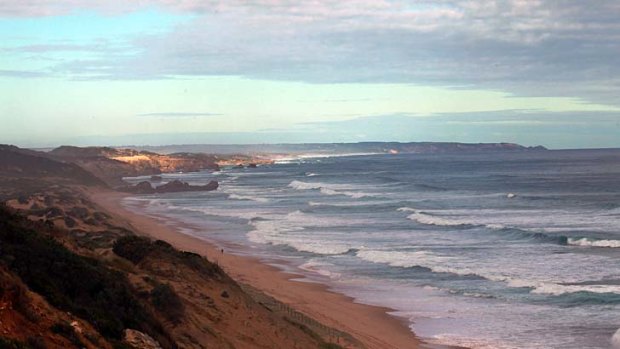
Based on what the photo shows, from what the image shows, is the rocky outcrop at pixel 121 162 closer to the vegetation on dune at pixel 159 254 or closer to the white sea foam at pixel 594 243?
the white sea foam at pixel 594 243

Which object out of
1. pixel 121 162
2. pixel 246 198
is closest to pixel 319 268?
pixel 246 198

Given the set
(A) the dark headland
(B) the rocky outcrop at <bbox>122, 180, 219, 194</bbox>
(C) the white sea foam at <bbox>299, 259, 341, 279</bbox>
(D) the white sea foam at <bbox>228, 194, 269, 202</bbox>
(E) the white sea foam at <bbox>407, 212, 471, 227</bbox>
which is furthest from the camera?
(B) the rocky outcrop at <bbox>122, 180, 219, 194</bbox>

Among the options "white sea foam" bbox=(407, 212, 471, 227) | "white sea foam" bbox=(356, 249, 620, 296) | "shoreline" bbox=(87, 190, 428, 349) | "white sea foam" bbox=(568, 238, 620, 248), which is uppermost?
"white sea foam" bbox=(568, 238, 620, 248)

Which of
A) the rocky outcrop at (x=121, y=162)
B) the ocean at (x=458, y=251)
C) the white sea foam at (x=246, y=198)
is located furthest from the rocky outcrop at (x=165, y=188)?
the rocky outcrop at (x=121, y=162)

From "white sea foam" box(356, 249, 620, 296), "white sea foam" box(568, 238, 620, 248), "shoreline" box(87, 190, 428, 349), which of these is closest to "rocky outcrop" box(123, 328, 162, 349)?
"shoreline" box(87, 190, 428, 349)

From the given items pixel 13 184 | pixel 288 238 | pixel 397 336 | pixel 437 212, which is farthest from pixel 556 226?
pixel 13 184

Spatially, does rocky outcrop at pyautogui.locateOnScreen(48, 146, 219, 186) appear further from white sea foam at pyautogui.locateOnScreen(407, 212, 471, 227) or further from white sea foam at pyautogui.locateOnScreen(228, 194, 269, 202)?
Answer: white sea foam at pyautogui.locateOnScreen(407, 212, 471, 227)

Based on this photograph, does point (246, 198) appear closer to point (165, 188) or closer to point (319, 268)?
point (165, 188)
